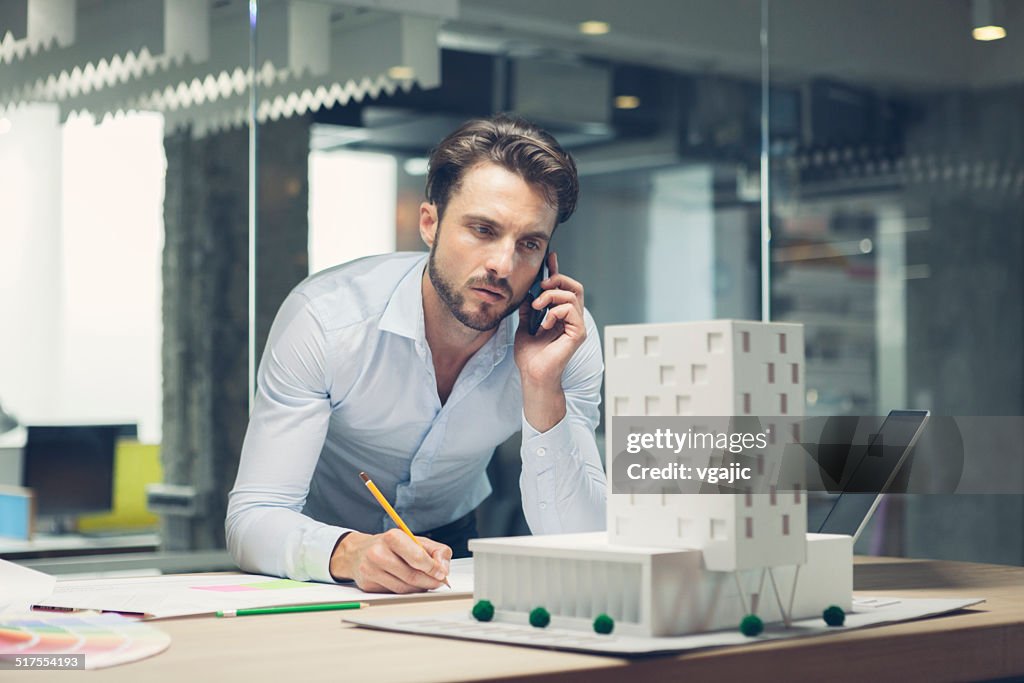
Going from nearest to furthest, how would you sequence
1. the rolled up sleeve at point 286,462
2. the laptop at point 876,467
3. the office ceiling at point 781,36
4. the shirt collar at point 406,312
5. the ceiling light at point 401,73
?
the laptop at point 876,467 < the rolled up sleeve at point 286,462 < the shirt collar at point 406,312 < the ceiling light at point 401,73 < the office ceiling at point 781,36

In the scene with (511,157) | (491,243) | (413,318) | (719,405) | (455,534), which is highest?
(511,157)

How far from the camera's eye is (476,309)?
197 cm

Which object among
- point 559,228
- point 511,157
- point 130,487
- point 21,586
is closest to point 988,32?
point 559,228

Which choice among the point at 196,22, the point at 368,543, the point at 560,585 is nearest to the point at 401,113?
the point at 196,22

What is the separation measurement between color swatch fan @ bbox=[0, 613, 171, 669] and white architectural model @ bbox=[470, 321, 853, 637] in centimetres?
30

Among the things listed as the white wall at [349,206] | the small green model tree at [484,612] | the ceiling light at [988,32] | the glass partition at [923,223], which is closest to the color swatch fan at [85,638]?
the small green model tree at [484,612]

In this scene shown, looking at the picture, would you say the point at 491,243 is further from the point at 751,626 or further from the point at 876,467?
the point at 751,626

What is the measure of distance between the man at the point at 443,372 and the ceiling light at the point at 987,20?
2544 mm

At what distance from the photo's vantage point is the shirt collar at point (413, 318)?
2025 millimetres

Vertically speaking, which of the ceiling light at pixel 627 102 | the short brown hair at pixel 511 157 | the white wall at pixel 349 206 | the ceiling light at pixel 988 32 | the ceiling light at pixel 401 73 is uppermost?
the ceiling light at pixel 988 32

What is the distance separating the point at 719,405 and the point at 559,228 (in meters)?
2.31

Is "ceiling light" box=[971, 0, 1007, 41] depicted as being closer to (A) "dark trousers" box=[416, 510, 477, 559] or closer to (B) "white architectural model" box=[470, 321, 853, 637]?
(A) "dark trousers" box=[416, 510, 477, 559]

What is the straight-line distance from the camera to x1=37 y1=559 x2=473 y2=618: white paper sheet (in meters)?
1.24

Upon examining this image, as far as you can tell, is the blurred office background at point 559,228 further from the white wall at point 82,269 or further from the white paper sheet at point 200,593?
the white paper sheet at point 200,593
